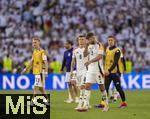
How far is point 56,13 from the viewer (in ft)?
128

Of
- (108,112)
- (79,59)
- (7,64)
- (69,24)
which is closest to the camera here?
(108,112)

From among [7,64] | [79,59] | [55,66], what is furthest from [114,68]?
[7,64]

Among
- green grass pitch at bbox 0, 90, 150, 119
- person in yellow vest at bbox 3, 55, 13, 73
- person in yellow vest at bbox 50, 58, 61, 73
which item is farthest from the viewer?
person in yellow vest at bbox 50, 58, 61, 73

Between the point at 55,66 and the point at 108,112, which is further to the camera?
the point at 55,66

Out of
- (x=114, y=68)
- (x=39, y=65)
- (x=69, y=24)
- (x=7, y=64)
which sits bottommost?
(x=114, y=68)

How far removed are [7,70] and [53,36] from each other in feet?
15.7

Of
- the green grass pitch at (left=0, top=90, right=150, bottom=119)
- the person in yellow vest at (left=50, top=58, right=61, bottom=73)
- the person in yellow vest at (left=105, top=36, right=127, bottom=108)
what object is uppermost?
the person in yellow vest at (left=50, top=58, right=61, bottom=73)

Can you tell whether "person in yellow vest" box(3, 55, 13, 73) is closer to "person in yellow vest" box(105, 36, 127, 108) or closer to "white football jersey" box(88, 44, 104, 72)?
"person in yellow vest" box(105, 36, 127, 108)

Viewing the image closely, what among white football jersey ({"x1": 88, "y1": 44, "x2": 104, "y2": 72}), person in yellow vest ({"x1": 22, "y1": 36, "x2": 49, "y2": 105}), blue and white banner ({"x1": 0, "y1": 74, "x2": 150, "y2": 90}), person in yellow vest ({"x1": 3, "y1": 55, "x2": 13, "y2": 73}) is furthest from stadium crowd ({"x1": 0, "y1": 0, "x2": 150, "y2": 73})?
white football jersey ({"x1": 88, "y1": 44, "x2": 104, "y2": 72})

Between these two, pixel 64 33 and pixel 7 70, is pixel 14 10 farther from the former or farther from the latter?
pixel 7 70

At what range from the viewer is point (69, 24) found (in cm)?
3822

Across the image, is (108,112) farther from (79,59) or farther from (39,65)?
(79,59)

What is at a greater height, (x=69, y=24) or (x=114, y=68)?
(x=69, y=24)

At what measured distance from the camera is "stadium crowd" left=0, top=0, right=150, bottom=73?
3569 centimetres
